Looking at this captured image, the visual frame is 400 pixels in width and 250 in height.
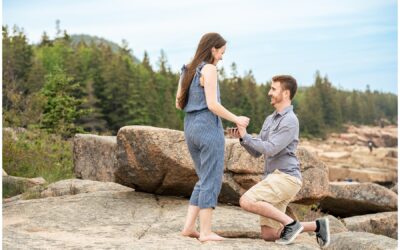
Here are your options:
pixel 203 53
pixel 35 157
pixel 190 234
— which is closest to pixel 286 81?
pixel 203 53

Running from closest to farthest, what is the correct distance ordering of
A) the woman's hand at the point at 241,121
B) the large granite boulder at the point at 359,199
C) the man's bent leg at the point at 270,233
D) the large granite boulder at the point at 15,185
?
the woman's hand at the point at 241,121 < the man's bent leg at the point at 270,233 < the large granite boulder at the point at 15,185 < the large granite boulder at the point at 359,199

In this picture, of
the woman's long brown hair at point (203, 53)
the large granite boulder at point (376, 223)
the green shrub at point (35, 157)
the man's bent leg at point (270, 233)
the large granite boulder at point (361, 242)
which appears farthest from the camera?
the green shrub at point (35, 157)

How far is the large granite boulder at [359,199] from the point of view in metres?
16.7

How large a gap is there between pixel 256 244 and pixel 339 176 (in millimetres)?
41215

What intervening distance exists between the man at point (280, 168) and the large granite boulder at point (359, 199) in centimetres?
988

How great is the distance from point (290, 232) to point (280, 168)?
667 millimetres

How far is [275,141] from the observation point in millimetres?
6625

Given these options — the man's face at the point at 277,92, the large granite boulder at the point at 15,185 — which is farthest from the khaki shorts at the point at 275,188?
the large granite boulder at the point at 15,185

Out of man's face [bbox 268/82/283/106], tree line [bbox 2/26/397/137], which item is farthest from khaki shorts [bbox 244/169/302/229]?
tree line [bbox 2/26/397/137]

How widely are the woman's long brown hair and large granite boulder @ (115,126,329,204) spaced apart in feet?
9.01

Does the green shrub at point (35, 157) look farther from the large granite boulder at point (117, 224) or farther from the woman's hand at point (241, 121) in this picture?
the woman's hand at point (241, 121)

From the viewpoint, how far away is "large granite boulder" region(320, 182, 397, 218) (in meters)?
16.7

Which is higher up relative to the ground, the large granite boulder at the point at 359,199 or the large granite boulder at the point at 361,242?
the large granite boulder at the point at 361,242

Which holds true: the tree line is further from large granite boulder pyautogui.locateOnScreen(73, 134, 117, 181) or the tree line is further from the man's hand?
the man's hand
